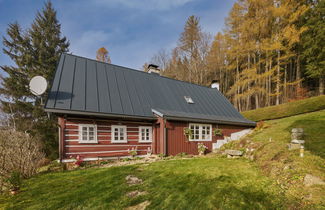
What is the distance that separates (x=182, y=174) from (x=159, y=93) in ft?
23.7

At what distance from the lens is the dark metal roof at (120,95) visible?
7.67 metres

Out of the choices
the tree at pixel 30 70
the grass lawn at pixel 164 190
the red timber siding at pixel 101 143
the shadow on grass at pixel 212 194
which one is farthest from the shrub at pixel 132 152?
the tree at pixel 30 70

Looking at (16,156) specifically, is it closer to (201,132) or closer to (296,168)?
(296,168)

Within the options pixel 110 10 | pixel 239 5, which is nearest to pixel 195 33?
pixel 239 5

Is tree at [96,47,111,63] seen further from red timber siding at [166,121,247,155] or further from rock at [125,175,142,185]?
rock at [125,175,142,185]

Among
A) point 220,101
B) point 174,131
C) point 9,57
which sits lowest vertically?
point 174,131

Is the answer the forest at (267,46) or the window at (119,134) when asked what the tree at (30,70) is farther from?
the forest at (267,46)

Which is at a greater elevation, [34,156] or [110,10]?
[110,10]

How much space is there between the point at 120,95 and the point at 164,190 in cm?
684

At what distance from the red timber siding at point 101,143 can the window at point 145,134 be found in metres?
0.19

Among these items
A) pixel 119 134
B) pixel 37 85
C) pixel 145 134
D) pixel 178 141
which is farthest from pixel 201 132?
pixel 37 85

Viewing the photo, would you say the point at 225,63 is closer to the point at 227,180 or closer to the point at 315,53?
the point at 315,53

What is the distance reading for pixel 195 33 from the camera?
67.1ft

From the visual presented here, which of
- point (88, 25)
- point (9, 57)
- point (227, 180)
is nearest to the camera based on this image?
point (227, 180)
